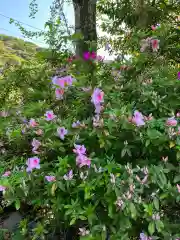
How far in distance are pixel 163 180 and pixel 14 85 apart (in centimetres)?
172

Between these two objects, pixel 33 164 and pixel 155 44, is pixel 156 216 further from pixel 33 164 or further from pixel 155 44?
pixel 155 44

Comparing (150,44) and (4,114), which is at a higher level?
(150,44)

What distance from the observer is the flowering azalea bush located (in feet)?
4.98

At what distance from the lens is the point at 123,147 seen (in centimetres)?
167

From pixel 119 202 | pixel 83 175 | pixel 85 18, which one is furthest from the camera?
pixel 85 18

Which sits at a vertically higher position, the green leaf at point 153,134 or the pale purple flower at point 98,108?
the pale purple flower at point 98,108

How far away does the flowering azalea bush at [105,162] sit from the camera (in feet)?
4.98

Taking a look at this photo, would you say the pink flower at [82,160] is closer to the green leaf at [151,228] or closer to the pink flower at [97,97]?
the pink flower at [97,97]

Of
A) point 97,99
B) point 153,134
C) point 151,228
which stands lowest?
point 151,228

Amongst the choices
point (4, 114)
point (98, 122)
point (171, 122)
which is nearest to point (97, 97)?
point (98, 122)

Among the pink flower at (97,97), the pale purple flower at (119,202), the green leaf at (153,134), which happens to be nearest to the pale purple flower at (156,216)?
the pale purple flower at (119,202)

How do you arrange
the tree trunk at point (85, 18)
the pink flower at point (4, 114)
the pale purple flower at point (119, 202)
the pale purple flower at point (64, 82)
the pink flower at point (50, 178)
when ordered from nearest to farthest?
the pale purple flower at point (119, 202) < the pink flower at point (50, 178) < the pale purple flower at point (64, 82) < the pink flower at point (4, 114) < the tree trunk at point (85, 18)

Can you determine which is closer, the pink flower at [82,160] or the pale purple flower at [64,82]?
the pink flower at [82,160]

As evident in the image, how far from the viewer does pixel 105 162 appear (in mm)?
1627
